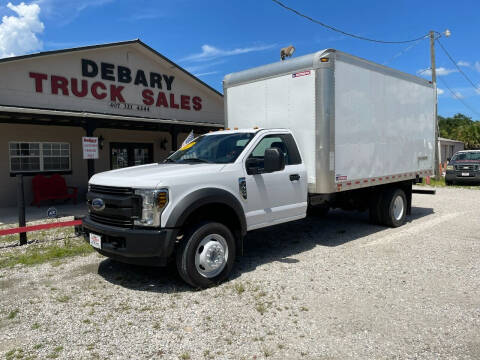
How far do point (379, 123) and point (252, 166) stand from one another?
3276 mm

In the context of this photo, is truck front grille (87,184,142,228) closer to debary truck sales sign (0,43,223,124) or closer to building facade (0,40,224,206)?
building facade (0,40,224,206)

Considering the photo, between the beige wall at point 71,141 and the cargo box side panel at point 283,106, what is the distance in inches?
343

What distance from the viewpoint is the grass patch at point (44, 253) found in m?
5.77

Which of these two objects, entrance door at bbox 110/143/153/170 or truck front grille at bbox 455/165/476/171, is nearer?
entrance door at bbox 110/143/153/170

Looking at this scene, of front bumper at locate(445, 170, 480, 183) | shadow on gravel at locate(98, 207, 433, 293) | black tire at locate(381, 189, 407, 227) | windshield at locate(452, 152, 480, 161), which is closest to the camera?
shadow on gravel at locate(98, 207, 433, 293)

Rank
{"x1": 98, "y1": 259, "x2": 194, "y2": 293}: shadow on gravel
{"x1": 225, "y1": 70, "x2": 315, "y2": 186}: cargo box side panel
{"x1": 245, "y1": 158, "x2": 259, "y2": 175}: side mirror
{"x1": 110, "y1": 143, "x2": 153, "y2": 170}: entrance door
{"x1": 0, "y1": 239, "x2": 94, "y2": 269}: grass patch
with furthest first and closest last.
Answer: {"x1": 110, "y1": 143, "x2": 153, "y2": 170}: entrance door → {"x1": 225, "y1": 70, "x2": 315, "y2": 186}: cargo box side panel → {"x1": 0, "y1": 239, "x2": 94, "y2": 269}: grass patch → {"x1": 245, "y1": 158, "x2": 259, "y2": 175}: side mirror → {"x1": 98, "y1": 259, "x2": 194, "y2": 293}: shadow on gravel

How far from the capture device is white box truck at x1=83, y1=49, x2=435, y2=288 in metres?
4.31

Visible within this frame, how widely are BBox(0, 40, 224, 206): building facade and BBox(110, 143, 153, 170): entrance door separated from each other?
0.13 feet

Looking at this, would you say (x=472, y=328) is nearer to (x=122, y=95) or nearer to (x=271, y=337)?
(x=271, y=337)

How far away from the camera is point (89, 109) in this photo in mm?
Result: 13398

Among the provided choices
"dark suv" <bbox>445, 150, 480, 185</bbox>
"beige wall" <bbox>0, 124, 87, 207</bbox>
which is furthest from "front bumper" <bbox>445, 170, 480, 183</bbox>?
"beige wall" <bbox>0, 124, 87, 207</bbox>

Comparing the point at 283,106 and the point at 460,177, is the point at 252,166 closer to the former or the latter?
the point at 283,106

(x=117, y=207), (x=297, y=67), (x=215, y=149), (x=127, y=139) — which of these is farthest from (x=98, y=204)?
(x=127, y=139)

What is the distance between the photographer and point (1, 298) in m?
4.38
